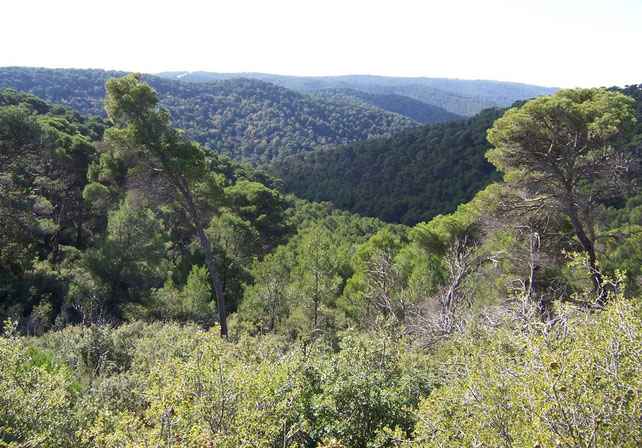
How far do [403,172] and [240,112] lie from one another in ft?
243

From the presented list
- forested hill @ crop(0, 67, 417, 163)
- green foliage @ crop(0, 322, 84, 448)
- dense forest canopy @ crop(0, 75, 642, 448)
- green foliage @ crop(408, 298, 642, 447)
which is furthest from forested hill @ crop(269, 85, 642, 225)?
green foliage @ crop(0, 322, 84, 448)

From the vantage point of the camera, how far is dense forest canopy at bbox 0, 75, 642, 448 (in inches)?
151

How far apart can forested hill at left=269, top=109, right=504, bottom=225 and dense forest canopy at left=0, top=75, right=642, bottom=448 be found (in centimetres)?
2489

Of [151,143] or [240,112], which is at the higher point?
[240,112]

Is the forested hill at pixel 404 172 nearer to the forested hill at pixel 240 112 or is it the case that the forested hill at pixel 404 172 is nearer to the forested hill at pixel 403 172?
the forested hill at pixel 403 172

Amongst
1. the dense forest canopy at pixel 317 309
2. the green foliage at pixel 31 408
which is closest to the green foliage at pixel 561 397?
the dense forest canopy at pixel 317 309

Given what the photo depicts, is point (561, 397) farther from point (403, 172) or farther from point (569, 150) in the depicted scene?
point (403, 172)

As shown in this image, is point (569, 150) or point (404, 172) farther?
point (404, 172)

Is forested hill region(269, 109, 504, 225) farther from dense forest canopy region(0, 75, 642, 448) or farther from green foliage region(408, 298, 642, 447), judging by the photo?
green foliage region(408, 298, 642, 447)

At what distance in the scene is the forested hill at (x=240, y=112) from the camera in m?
90.5

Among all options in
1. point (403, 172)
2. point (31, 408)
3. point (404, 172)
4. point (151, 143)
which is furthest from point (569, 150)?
point (403, 172)

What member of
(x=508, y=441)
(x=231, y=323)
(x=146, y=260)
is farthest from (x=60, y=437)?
(x=146, y=260)

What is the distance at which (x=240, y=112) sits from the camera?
115000 mm

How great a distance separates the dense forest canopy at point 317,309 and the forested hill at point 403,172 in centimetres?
2489
